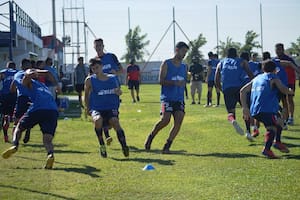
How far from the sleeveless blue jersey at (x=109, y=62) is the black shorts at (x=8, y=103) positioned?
282cm

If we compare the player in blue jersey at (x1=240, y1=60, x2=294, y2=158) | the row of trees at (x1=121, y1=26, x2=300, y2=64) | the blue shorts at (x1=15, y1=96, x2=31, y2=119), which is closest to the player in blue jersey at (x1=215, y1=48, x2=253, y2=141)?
the player in blue jersey at (x1=240, y1=60, x2=294, y2=158)

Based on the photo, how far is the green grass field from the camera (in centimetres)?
709

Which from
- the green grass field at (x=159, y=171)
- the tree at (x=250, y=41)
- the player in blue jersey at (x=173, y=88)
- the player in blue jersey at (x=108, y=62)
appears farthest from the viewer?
the tree at (x=250, y=41)

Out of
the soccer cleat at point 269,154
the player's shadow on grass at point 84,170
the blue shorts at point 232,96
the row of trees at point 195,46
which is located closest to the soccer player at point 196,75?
the blue shorts at point 232,96

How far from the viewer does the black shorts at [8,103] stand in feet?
44.0

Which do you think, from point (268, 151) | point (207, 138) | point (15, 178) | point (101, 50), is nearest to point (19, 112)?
point (101, 50)

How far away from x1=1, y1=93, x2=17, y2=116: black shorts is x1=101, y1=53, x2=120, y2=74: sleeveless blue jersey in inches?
111

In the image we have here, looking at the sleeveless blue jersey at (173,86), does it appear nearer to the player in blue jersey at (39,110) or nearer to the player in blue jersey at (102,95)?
the player in blue jersey at (102,95)

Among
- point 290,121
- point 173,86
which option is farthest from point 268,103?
point 290,121

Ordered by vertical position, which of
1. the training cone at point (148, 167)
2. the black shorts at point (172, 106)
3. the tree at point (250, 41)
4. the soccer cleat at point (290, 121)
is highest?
the tree at point (250, 41)

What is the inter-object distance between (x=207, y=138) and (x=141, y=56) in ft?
223

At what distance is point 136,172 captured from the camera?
8.53 m

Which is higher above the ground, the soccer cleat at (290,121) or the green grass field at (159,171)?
the soccer cleat at (290,121)

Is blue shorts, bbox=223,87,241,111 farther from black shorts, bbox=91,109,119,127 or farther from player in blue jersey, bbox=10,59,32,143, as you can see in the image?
player in blue jersey, bbox=10,59,32,143
